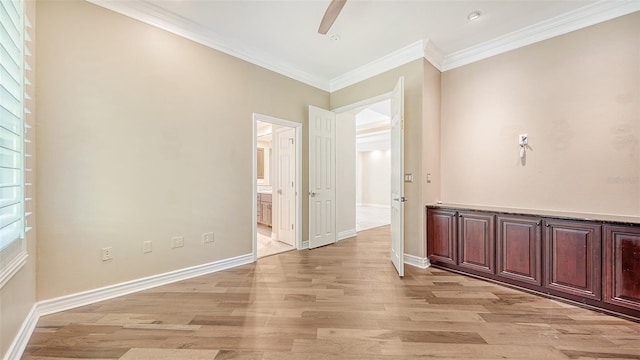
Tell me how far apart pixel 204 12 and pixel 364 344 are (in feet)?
12.1

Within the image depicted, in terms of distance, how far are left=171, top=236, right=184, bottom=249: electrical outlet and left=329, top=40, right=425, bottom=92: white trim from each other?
11.8 ft

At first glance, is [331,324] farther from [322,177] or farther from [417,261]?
[322,177]

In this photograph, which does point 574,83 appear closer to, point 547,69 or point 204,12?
point 547,69

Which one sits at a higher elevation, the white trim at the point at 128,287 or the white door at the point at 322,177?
the white door at the point at 322,177

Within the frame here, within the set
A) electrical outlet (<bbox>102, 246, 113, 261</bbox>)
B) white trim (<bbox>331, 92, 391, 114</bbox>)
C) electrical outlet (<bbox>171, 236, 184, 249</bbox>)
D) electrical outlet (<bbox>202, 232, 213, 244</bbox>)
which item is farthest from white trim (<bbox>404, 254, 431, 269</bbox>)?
electrical outlet (<bbox>102, 246, 113, 261</bbox>)

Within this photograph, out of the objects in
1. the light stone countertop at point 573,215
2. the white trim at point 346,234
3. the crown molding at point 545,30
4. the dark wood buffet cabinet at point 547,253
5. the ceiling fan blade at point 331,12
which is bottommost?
the white trim at point 346,234

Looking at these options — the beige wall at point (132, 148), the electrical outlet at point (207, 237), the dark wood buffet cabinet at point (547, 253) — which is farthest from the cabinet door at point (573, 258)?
the electrical outlet at point (207, 237)

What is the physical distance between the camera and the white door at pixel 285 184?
Answer: 446 centimetres

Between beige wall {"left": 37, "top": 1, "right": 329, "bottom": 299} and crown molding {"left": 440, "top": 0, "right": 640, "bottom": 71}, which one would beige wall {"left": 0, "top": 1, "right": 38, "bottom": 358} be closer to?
beige wall {"left": 37, "top": 1, "right": 329, "bottom": 299}

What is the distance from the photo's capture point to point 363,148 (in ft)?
35.3

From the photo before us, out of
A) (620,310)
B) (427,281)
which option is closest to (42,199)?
(427,281)

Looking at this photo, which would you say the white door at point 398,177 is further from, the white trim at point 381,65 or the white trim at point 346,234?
the white trim at point 346,234

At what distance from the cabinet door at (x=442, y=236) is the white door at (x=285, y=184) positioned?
7.37 feet

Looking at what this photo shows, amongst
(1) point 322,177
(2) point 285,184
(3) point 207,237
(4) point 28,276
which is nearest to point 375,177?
(1) point 322,177
